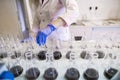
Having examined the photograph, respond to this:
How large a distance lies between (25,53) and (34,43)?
12 cm

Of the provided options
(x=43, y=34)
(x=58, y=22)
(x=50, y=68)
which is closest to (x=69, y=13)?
(x=58, y=22)

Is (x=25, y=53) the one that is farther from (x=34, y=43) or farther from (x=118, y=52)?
(x=118, y=52)

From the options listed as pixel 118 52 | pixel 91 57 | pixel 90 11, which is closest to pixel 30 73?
pixel 91 57

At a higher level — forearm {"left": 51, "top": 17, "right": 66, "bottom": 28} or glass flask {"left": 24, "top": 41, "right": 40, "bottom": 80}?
forearm {"left": 51, "top": 17, "right": 66, "bottom": 28}

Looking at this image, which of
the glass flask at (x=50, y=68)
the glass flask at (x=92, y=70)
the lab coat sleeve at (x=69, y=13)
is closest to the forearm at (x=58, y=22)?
the lab coat sleeve at (x=69, y=13)

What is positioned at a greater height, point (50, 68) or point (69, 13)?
point (69, 13)

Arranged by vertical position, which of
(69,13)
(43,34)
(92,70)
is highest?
(69,13)

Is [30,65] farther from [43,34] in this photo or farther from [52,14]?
[52,14]

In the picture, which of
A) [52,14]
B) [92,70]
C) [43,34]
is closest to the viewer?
[92,70]

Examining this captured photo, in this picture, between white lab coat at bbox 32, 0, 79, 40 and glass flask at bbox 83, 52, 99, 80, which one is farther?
white lab coat at bbox 32, 0, 79, 40

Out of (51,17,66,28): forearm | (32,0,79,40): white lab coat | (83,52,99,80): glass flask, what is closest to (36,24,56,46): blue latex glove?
(51,17,66,28): forearm

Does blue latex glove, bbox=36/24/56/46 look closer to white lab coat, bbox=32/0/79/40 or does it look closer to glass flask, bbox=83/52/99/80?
white lab coat, bbox=32/0/79/40

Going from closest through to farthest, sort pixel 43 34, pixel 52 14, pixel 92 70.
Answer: pixel 92 70
pixel 43 34
pixel 52 14

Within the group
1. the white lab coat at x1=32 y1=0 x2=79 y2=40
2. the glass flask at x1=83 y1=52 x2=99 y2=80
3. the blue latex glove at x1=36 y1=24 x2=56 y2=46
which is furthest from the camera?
the white lab coat at x1=32 y1=0 x2=79 y2=40
